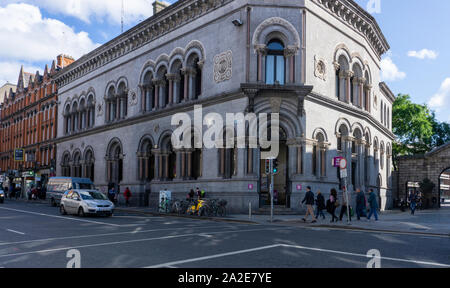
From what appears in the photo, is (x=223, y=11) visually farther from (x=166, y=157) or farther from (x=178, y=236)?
(x=178, y=236)

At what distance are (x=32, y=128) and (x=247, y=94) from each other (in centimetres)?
4631

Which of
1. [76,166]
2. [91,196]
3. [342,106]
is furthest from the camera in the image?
[76,166]

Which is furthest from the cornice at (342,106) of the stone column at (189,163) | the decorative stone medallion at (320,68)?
the stone column at (189,163)

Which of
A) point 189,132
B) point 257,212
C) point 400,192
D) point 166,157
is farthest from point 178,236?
point 400,192

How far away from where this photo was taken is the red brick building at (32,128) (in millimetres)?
54844

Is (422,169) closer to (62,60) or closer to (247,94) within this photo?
(247,94)

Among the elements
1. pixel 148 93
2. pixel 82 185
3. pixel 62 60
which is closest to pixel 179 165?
pixel 148 93

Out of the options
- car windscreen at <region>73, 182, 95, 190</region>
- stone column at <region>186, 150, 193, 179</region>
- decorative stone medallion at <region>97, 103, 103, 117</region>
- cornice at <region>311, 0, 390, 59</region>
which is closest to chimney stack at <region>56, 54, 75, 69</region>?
decorative stone medallion at <region>97, 103, 103, 117</region>

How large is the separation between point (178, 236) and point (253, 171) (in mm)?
12204

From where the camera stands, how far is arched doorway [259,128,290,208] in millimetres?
25969

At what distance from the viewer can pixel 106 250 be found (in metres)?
10.4

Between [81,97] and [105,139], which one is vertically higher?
[81,97]

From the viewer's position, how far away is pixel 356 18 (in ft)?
101

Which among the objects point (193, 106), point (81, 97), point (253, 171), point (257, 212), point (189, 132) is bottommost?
point (257, 212)
